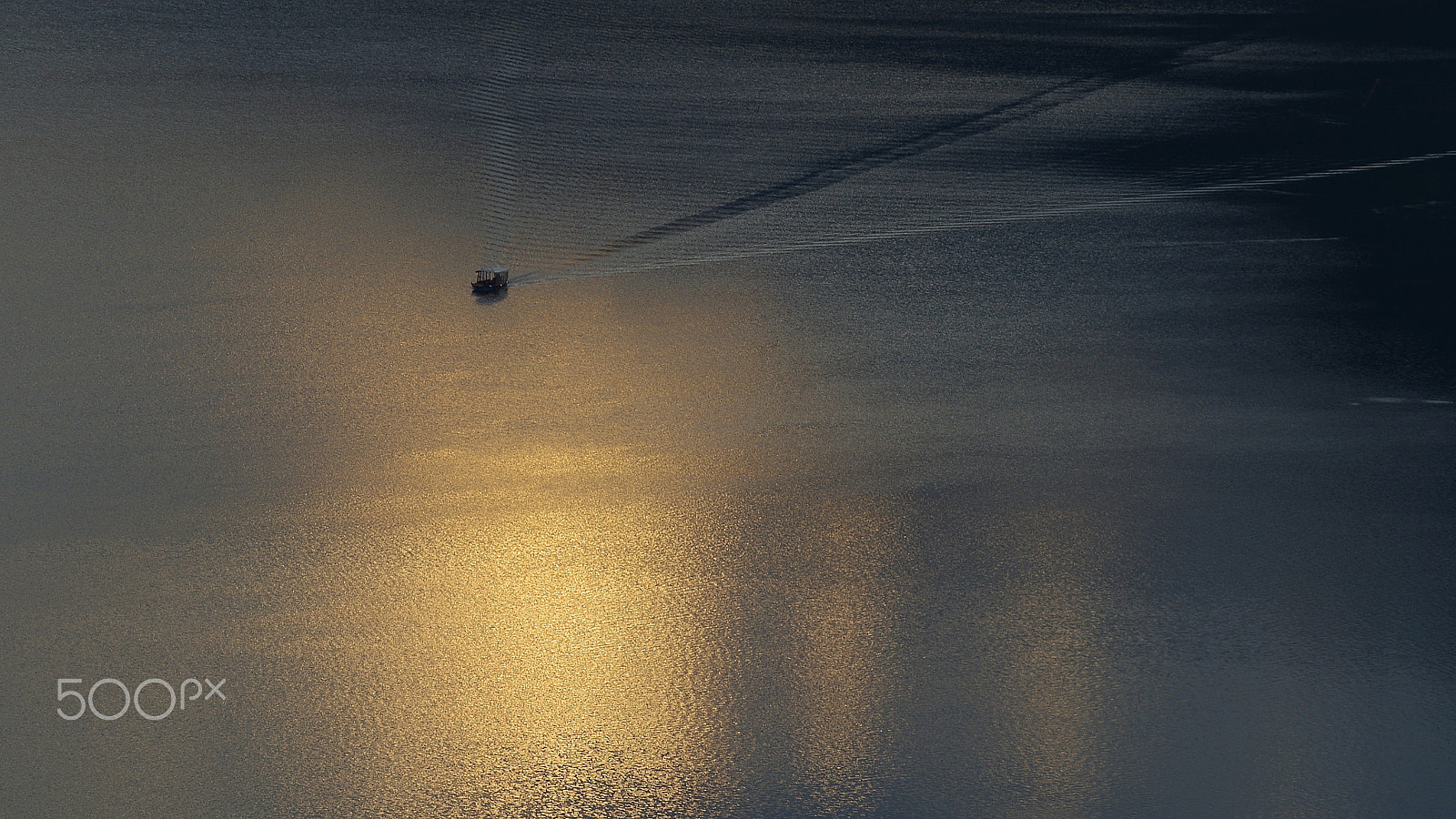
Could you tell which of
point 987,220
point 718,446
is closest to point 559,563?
point 718,446

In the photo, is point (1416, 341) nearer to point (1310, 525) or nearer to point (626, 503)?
point (1310, 525)

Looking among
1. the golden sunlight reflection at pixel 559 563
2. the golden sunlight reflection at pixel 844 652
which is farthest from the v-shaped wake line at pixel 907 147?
the golden sunlight reflection at pixel 844 652

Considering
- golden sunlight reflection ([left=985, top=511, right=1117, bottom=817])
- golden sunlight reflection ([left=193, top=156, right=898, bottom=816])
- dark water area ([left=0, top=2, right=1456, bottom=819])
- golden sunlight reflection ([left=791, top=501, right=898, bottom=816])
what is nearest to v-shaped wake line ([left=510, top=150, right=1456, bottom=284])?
dark water area ([left=0, top=2, right=1456, bottom=819])

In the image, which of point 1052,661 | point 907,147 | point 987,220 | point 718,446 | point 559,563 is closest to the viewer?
point 1052,661

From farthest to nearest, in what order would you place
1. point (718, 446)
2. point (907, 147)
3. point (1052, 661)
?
point (907, 147), point (718, 446), point (1052, 661)

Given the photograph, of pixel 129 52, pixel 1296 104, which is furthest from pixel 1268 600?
Answer: pixel 129 52

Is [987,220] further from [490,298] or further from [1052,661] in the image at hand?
[1052,661]

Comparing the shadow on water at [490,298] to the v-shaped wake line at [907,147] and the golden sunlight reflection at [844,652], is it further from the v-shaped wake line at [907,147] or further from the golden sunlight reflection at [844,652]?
the golden sunlight reflection at [844,652]
